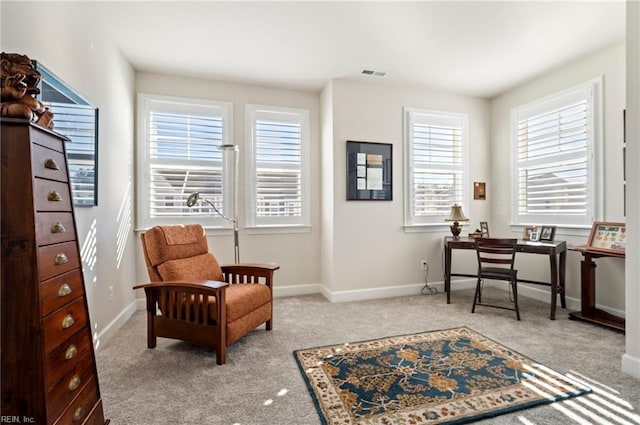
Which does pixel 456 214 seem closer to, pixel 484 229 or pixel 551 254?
pixel 484 229

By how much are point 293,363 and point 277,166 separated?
2480 millimetres

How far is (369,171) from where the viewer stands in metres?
4.03

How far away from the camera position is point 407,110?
13.8ft

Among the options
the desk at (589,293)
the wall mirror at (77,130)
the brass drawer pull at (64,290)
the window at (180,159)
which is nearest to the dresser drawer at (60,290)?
the brass drawer pull at (64,290)

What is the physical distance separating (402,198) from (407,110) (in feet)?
3.77

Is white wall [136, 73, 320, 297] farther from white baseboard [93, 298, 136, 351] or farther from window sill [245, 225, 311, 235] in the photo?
white baseboard [93, 298, 136, 351]

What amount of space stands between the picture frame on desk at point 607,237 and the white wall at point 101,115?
14.5 ft

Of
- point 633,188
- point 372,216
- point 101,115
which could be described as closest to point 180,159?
point 101,115

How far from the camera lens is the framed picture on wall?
3949 millimetres

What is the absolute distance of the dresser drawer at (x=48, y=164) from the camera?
4.02ft

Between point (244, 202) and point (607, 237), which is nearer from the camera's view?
point (607, 237)

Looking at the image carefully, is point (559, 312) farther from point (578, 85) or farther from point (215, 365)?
point (215, 365)

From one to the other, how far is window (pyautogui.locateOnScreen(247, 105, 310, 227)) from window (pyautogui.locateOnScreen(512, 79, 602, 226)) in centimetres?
278

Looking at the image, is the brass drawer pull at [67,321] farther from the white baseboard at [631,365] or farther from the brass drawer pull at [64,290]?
the white baseboard at [631,365]
